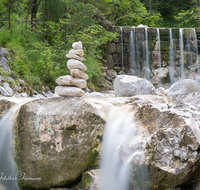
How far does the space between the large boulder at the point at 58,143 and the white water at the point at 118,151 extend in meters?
0.16

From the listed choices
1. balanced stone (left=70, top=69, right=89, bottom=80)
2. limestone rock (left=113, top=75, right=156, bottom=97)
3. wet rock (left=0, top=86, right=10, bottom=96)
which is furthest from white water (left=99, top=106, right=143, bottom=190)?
wet rock (left=0, top=86, right=10, bottom=96)

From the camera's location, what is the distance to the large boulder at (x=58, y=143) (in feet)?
9.99

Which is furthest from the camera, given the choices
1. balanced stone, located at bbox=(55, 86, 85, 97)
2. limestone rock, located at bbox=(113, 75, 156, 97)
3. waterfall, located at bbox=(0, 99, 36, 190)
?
limestone rock, located at bbox=(113, 75, 156, 97)

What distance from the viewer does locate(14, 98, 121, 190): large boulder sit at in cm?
304

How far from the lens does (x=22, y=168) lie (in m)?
3.16

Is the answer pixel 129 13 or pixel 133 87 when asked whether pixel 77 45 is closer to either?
pixel 133 87

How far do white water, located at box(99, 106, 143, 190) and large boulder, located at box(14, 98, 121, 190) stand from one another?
159 millimetres

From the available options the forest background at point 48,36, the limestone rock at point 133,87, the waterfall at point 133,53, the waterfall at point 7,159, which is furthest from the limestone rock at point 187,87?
the waterfall at point 133,53

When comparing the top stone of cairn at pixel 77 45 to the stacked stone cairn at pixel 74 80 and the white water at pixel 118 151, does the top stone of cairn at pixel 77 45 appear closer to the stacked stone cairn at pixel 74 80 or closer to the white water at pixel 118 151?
the stacked stone cairn at pixel 74 80

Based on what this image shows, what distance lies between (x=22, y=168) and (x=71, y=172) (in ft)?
2.65

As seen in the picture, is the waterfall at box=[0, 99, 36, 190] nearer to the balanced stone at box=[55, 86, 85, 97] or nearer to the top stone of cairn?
the balanced stone at box=[55, 86, 85, 97]

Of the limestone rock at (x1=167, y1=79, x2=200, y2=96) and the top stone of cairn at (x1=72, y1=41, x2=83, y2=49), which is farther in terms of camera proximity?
the limestone rock at (x1=167, y1=79, x2=200, y2=96)

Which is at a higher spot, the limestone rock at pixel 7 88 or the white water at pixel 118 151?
the limestone rock at pixel 7 88

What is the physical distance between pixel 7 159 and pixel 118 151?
6.10 ft
